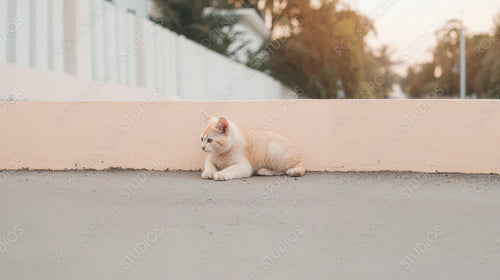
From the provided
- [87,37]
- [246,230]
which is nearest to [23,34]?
[87,37]

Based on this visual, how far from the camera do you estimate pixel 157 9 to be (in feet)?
51.0

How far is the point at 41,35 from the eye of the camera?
187 inches

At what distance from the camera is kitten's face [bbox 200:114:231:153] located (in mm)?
4262

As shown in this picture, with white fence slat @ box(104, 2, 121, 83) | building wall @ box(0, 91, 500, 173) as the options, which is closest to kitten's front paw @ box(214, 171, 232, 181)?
building wall @ box(0, 91, 500, 173)

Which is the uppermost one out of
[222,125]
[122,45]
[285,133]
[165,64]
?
[122,45]

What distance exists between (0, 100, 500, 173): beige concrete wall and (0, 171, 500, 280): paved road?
569mm

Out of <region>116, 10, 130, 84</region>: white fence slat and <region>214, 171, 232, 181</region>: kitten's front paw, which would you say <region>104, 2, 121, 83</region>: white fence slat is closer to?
<region>116, 10, 130, 84</region>: white fence slat

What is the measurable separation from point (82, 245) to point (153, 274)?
1.95 feet

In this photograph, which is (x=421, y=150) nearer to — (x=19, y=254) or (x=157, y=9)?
(x=19, y=254)

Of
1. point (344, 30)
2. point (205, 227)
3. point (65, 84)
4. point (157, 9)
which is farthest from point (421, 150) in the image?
point (344, 30)

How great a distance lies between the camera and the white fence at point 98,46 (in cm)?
454

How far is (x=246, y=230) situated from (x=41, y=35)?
3343 mm

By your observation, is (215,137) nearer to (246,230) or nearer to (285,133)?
(285,133)

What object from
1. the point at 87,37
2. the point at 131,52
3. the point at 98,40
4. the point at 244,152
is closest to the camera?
the point at 244,152
